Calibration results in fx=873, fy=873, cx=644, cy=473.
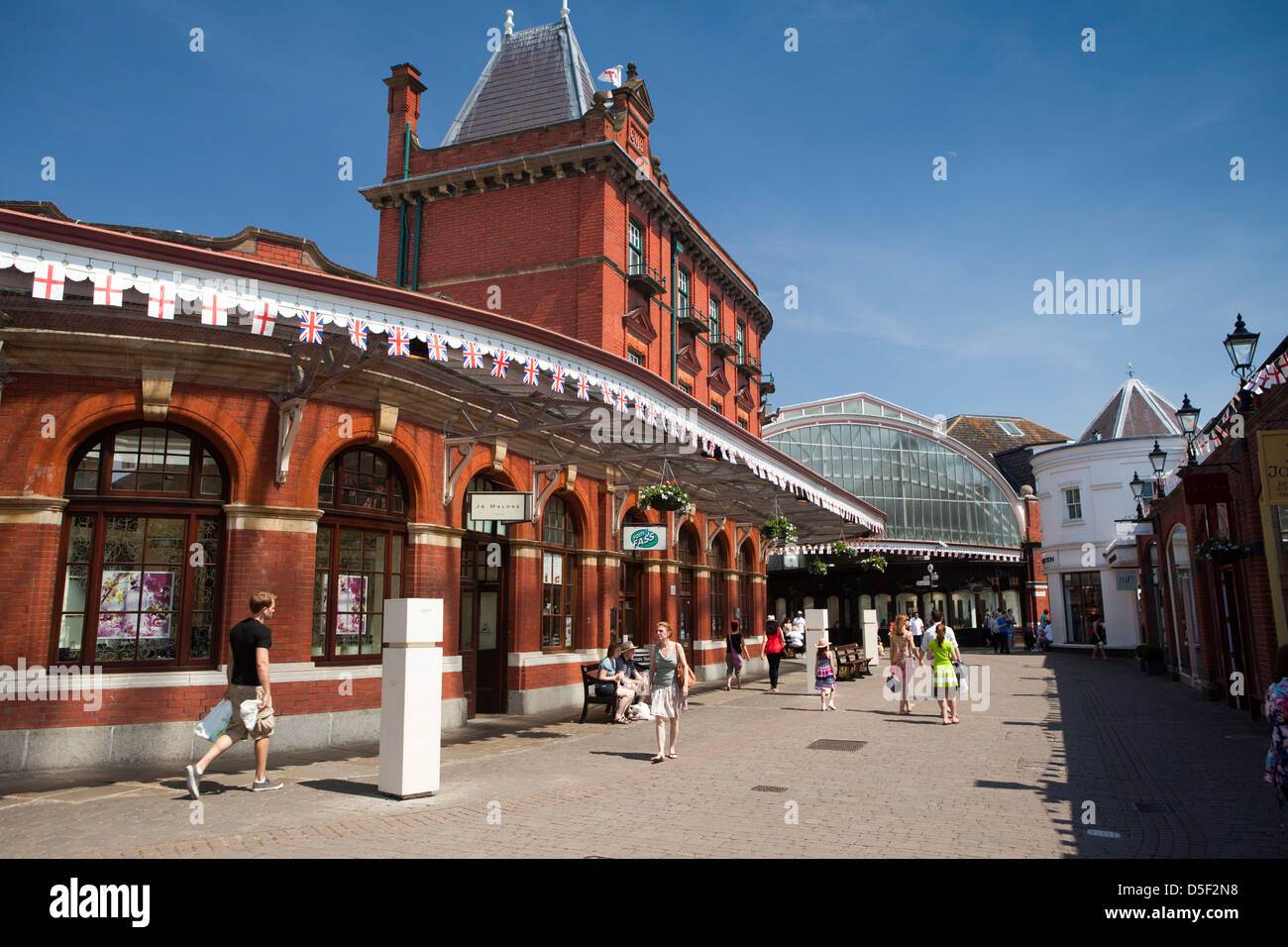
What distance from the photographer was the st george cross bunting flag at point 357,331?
906 centimetres

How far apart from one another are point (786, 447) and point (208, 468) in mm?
40161

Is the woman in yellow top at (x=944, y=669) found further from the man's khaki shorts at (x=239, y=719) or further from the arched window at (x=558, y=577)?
the man's khaki shorts at (x=239, y=719)

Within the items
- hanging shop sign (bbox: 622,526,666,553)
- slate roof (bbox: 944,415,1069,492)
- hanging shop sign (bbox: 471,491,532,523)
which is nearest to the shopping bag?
hanging shop sign (bbox: 471,491,532,523)

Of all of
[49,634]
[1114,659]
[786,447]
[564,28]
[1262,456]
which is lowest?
[1114,659]

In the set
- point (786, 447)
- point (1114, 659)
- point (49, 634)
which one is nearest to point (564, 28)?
point (49, 634)

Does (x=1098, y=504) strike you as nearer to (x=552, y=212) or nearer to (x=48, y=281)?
(x=552, y=212)

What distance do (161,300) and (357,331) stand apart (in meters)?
1.84

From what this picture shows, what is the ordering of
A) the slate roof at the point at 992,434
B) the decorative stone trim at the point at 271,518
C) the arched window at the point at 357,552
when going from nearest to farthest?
the decorative stone trim at the point at 271,518 → the arched window at the point at 357,552 → the slate roof at the point at 992,434

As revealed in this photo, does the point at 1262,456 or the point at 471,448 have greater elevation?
the point at 471,448

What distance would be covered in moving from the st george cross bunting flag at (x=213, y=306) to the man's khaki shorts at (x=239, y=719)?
3.61m

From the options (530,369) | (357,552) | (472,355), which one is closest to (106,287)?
(472,355)

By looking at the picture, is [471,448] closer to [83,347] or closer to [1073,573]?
[83,347]

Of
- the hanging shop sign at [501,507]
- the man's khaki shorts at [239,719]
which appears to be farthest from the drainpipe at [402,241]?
the man's khaki shorts at [239,719]
